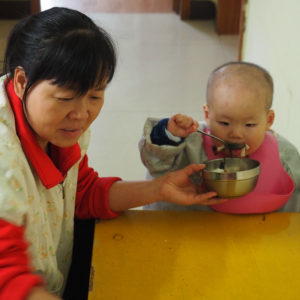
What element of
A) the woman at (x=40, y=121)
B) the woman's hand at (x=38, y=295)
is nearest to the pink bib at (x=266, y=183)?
the woman at (x=40, y=121)

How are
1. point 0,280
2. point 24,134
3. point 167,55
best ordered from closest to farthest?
point 0,280
point 24,134
point 167,55

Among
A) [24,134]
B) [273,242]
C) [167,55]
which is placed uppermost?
[24,134]

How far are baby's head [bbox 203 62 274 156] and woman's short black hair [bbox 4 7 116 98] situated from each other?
415mm

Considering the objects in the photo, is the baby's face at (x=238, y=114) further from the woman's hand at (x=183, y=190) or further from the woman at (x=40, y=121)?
the woman at (x=40, y=121)

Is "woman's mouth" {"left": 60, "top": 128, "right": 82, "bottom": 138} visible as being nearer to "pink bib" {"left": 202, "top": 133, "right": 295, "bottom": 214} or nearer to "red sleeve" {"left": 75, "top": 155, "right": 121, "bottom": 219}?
"red sleeve" {"left": 75, "top": 155, "right": 121, "bottom": 219}

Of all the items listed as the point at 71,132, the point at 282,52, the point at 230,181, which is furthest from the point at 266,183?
the point at 282,52

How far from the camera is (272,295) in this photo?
0.77m

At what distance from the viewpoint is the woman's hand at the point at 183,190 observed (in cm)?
98

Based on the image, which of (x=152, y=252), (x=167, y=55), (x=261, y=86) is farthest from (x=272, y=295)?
(x=167, y=55)

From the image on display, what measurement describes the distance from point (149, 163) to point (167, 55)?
2.28 meters

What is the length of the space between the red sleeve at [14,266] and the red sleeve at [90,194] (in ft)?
1.05

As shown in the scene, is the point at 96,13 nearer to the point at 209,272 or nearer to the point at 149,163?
the point at 149,163

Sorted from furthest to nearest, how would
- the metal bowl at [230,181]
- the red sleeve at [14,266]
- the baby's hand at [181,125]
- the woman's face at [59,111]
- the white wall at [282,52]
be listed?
1. the white wall at [282,52]
2. the baby's hand at [181,125]
3. the metal bowl at [230,181]
4. the woman's face at [59,111]
5. the red sleeve at [14,266]

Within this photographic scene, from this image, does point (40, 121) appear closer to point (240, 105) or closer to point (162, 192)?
point (162, 192)
